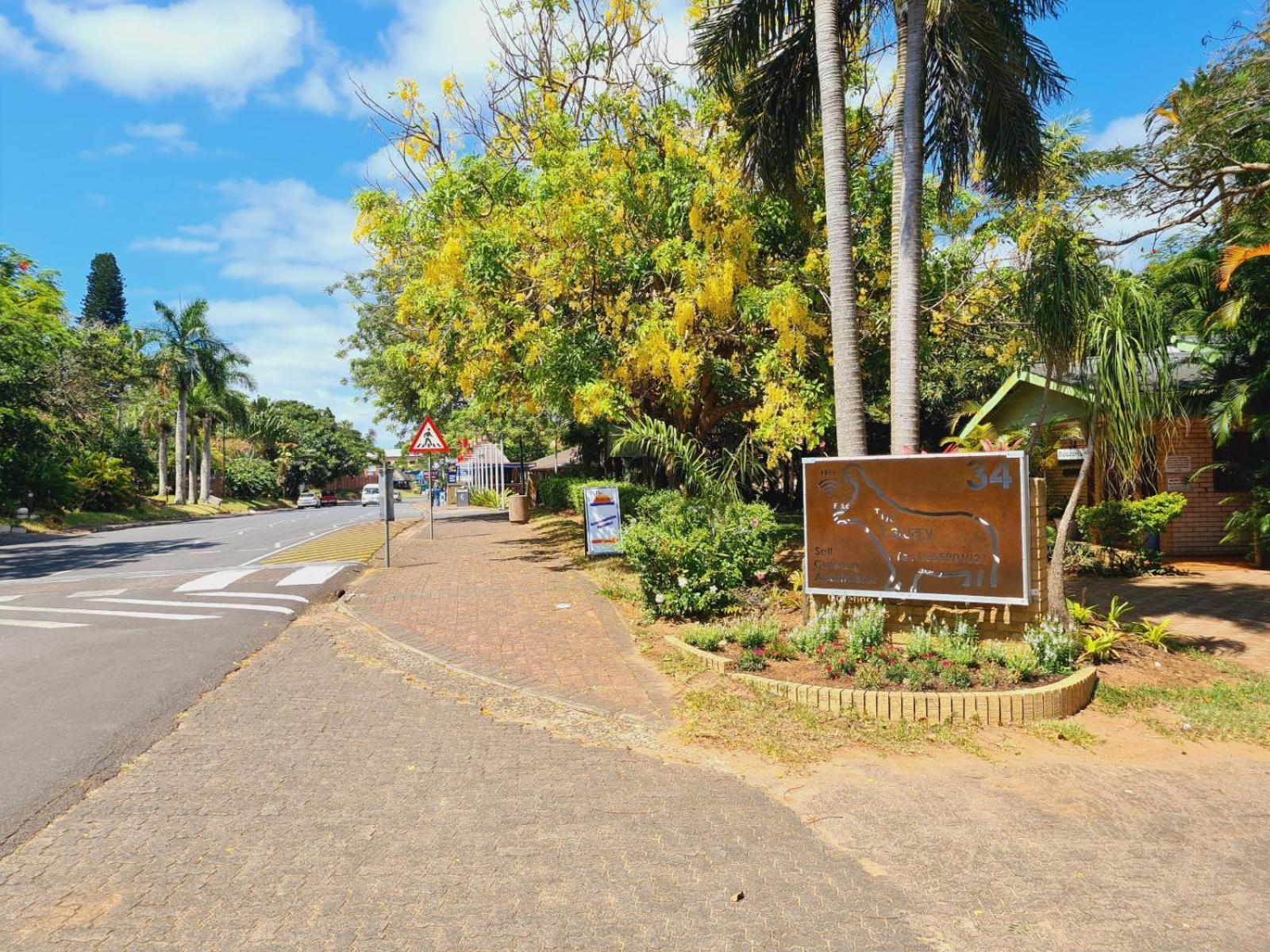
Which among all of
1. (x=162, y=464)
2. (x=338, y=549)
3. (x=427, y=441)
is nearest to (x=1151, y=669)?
(x=427, y=441)

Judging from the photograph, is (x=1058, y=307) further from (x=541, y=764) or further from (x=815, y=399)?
(x=541, y=764)

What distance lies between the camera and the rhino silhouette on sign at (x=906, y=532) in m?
7.12

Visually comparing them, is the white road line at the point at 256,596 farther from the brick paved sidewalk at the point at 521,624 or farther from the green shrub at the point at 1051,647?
the green shrub at the point at 1051,647

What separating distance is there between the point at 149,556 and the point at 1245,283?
21797 millimetres

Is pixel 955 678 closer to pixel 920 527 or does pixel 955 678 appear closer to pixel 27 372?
pixel 920 527

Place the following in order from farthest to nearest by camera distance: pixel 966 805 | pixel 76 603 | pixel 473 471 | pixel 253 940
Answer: pixel 473 471, pixel 76 603, pixel 966 805, pixel 253 940

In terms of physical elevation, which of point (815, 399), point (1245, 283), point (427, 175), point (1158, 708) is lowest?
point (1158, 708)

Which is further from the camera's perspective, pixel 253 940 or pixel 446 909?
pixel 446 909

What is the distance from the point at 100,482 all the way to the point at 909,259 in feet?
134

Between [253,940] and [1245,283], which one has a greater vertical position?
[1245,283]

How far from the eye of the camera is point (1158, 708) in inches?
255

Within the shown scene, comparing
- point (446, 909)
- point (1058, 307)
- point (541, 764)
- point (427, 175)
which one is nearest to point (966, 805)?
point (541, 764)

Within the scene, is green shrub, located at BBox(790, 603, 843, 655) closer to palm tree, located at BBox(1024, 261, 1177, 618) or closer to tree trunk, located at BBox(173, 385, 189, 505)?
palm tree, located at BBox(1024, 261, 1177, 618)

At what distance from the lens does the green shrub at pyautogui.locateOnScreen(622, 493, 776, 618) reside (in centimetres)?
891
